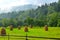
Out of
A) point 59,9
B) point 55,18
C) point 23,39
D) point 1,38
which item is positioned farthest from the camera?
point 59,9

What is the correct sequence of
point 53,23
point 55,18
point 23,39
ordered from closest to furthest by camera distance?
point 23,39 → point 53,23 → point 55,18

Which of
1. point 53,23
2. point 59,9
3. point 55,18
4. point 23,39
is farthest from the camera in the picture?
point 59,9

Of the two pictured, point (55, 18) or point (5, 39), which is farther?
point (55, 18)

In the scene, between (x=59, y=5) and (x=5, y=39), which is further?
(x=59, y=5)

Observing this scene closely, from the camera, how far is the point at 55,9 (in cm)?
17912

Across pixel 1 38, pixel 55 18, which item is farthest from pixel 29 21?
pixel 1 38

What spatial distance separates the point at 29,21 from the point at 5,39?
3933 inches

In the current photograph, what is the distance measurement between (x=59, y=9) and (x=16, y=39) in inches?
5799

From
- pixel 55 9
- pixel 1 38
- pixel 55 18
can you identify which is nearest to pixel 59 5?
pixel 55 9

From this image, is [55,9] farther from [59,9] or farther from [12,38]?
[12,38]

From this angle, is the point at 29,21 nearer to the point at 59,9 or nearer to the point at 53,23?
the point at 53,23

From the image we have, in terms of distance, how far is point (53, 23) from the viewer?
4712 inches

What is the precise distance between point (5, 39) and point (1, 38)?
213cm

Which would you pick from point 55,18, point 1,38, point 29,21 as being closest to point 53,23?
point 55,18
